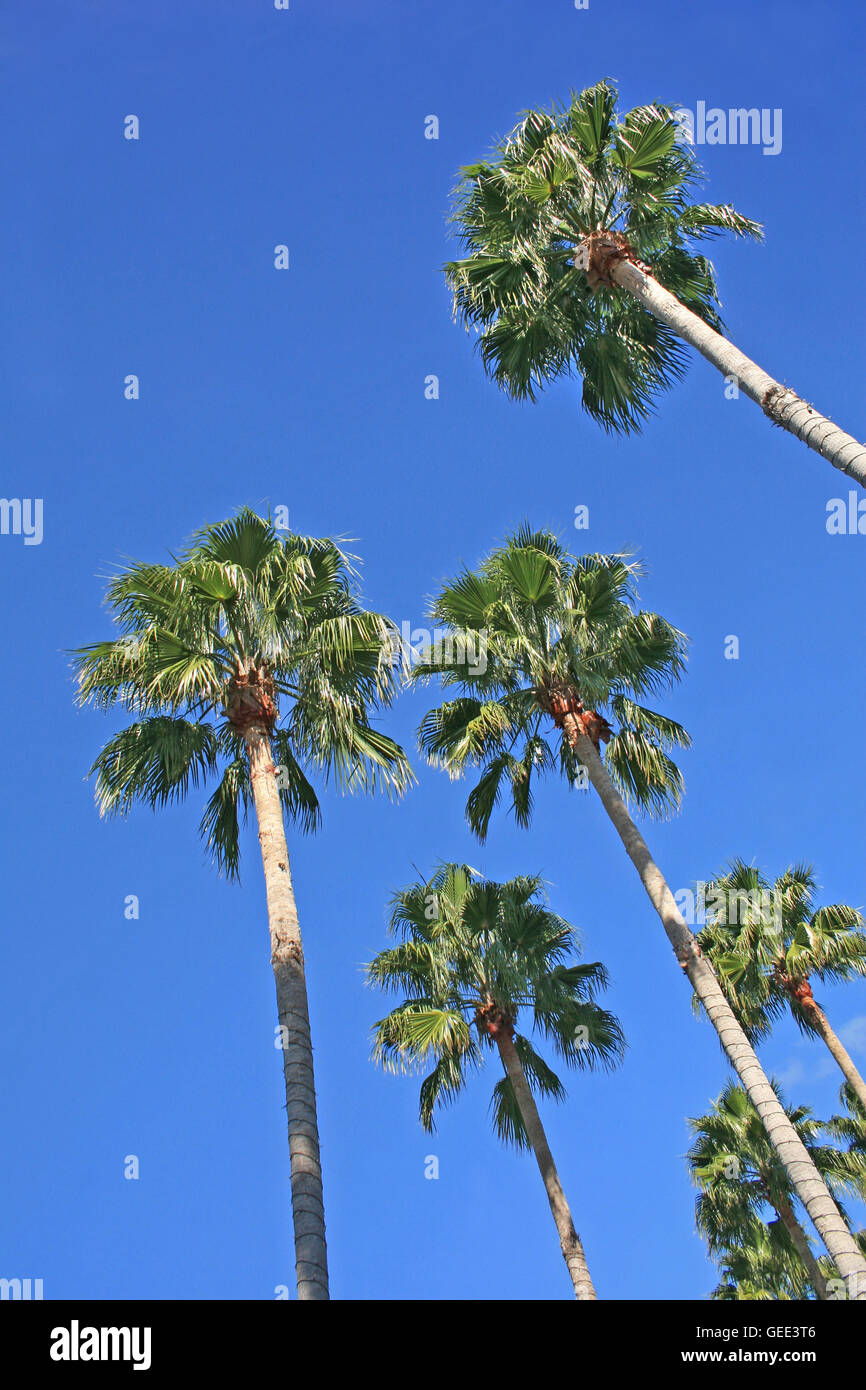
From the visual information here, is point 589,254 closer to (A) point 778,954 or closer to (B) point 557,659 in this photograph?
(B) point 557,659

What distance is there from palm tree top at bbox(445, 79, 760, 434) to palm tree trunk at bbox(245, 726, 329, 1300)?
7.50 m

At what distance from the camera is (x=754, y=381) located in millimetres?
11547

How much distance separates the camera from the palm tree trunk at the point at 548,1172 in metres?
15.8

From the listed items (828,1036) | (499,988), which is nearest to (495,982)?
(499,988)

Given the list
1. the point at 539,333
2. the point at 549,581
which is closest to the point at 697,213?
the point at 539,333

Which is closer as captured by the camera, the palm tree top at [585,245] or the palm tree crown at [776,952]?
the palm tree top at [585,245]

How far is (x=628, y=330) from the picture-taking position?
50.4ft

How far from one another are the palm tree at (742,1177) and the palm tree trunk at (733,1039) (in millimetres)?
10550

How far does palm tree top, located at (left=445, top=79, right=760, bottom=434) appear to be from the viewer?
14156mm

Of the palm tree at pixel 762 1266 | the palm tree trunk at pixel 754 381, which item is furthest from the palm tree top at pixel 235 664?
the palm tree at pixel 762 1266

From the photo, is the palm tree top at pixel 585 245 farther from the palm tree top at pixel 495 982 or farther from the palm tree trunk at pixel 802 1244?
the palm tree trunk at pixel 802 1244

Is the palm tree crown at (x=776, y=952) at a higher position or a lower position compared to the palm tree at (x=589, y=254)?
lower

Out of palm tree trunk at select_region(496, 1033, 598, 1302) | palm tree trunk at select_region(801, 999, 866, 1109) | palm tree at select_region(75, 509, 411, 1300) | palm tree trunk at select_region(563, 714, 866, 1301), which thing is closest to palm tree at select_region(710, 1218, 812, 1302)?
palm tree trunk at select_region(801, 999, 866, 1109)

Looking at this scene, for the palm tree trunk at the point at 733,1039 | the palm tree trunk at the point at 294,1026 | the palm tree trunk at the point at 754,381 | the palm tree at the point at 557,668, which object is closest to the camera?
the palm tree trunk at the point at 294,1026
